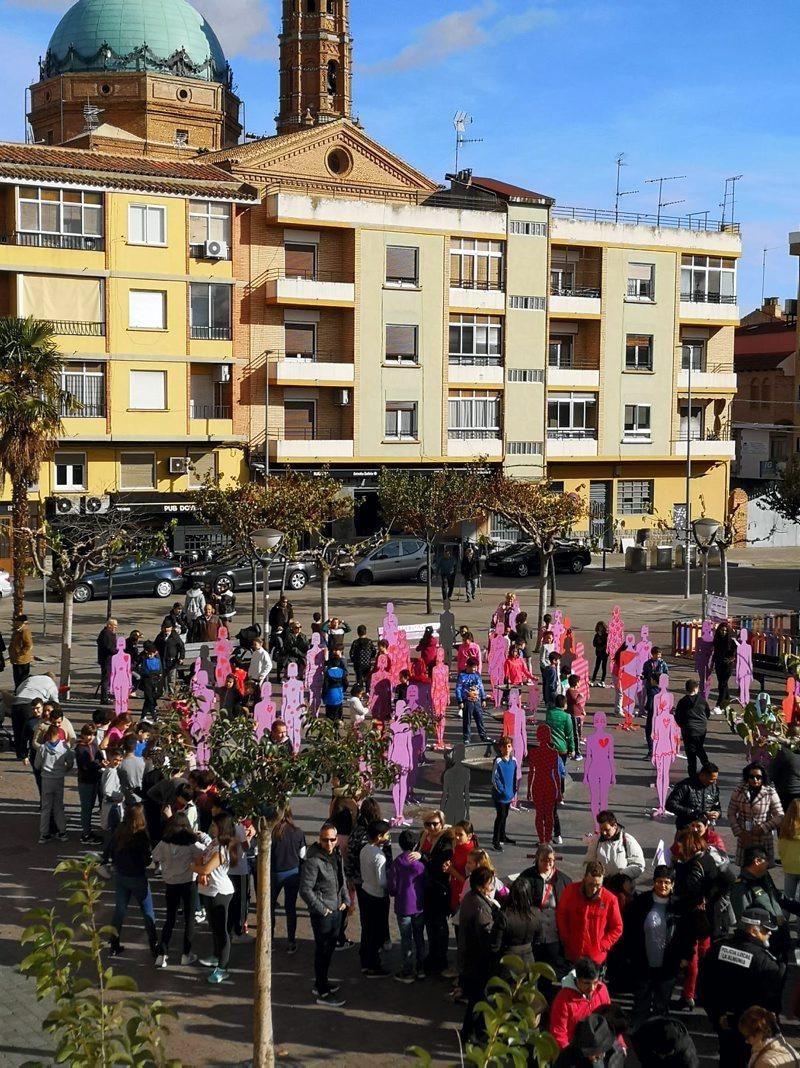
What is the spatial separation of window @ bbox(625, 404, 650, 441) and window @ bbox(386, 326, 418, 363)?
968cm

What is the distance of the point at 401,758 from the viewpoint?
1642cm

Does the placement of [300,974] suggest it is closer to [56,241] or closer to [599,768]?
[599,768]

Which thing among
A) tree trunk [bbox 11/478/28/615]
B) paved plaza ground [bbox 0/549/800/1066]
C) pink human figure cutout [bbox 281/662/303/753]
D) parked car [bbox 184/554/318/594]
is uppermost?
tree trunk [bbox 11/478/28/615]

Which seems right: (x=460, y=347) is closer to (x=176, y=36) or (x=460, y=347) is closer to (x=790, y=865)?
(x=176, y=36)

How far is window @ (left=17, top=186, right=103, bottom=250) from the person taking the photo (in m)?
40.5

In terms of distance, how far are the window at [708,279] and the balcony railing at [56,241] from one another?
23.9 metres

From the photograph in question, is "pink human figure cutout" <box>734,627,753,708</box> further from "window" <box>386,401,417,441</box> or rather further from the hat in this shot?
"window" <box>386,401,417,441</box>

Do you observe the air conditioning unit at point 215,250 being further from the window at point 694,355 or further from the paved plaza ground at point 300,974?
the window at point 694,355

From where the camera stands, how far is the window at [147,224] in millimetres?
42344

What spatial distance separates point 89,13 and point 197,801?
64.6 m

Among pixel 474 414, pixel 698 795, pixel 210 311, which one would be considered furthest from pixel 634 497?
pixel 698 795

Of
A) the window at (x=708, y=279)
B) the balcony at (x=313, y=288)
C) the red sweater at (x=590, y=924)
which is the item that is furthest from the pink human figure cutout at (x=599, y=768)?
the window at (x=708, y=279)

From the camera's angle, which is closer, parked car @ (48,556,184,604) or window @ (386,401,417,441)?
parked car @ (48,556,184,604)

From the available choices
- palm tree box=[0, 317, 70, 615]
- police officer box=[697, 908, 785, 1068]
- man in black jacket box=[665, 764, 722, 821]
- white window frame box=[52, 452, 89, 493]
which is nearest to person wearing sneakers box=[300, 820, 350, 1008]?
police officer box=[697, 908, 785, 1068]
